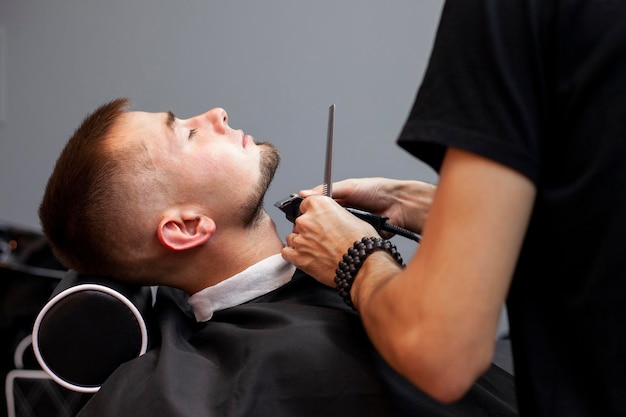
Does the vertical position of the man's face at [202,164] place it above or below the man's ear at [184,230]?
above

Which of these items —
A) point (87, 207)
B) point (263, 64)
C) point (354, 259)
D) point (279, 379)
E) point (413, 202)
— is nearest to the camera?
point (354, 259)

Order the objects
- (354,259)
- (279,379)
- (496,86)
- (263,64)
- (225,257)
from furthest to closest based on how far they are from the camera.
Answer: (263,64)
(225,257)
(279,379)
(354,259)
(496,86)

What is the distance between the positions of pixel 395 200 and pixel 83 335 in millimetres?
748

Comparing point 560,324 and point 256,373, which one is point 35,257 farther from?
point 560,324

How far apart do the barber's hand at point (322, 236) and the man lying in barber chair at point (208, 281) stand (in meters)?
0.12

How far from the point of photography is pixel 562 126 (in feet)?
2.53

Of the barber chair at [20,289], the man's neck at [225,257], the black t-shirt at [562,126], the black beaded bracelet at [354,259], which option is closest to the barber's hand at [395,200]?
the man's neck at [225,257]

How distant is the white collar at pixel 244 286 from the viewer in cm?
143

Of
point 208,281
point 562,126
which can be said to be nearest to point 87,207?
point 208,281

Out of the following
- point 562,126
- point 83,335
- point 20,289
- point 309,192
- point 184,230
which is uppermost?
point 562,126

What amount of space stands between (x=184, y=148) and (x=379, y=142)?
1064 mm

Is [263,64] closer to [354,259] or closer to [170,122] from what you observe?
[170,122]

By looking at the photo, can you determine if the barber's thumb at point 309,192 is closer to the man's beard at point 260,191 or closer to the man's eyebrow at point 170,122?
the man's beard at point 260,191

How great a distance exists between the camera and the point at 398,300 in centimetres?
81
